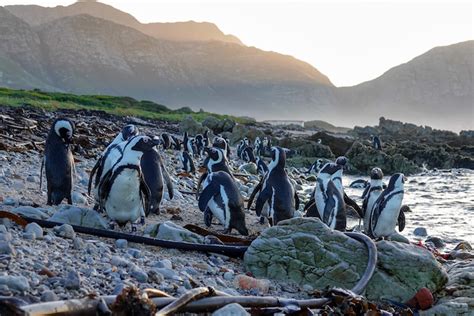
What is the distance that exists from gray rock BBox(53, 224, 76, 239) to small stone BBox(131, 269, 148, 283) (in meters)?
0.86

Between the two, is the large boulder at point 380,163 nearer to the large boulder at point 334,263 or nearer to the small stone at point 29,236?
the large boulder at point 334,263

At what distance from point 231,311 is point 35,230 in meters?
1.82

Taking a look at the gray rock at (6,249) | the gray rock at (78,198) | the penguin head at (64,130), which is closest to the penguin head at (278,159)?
the gray rock at (78,198)

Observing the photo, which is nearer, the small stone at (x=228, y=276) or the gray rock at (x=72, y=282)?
the gray rock at (x=72, y=282)

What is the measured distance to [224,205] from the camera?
271 inches

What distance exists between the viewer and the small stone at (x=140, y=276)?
3.72m

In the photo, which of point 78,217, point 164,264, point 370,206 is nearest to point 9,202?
point 78,217

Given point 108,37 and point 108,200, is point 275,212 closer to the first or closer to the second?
point 108,200

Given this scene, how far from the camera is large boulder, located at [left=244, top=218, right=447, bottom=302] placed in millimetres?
4691

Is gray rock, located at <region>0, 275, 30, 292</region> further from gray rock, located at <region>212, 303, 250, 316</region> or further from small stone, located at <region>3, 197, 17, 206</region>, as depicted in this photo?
small stone, located at <region>3, 197, 17, 206</region>

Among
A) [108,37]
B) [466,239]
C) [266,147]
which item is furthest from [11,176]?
[108,37]

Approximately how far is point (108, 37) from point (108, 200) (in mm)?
162704

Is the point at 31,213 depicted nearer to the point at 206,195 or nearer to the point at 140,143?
the point at 140,143

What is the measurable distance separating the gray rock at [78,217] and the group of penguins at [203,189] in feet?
1.87
